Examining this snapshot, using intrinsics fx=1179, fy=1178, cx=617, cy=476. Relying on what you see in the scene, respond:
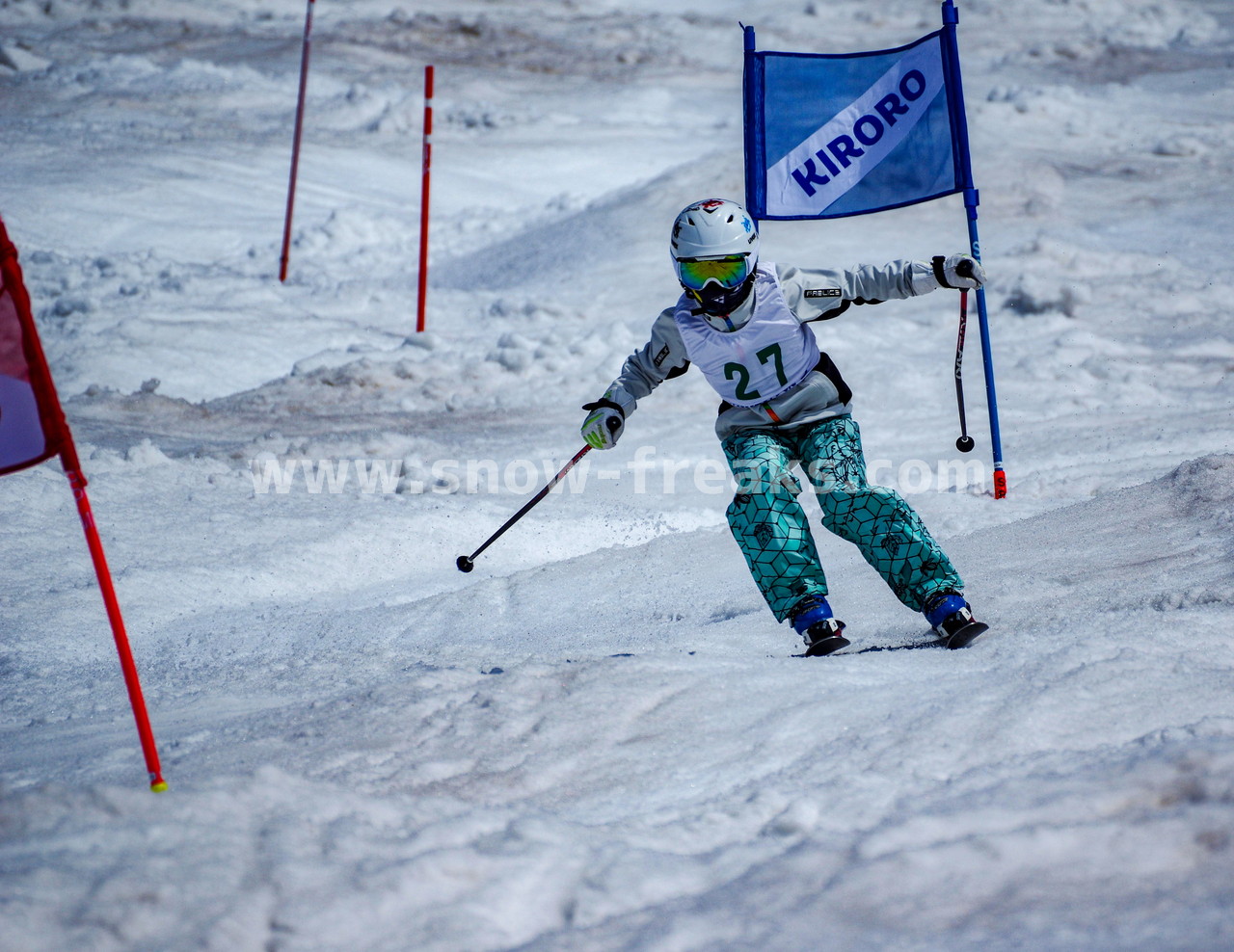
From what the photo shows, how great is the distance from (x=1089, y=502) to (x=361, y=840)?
3.57m

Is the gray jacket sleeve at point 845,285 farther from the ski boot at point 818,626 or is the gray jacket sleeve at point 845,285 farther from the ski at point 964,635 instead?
the ski at point 964,635

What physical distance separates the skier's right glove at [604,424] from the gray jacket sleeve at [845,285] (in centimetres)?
70

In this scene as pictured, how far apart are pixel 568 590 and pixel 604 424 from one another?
107 cm

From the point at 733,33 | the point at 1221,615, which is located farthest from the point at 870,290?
the point at 733,33

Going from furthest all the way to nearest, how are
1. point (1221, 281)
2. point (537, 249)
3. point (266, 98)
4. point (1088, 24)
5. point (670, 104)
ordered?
Answer: point (1088, 24), point (670, 104), point (266, 98), point (537, 249), point (1221, 281)

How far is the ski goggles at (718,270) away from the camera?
366cm

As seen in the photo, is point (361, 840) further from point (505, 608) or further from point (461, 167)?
point (461, 167)

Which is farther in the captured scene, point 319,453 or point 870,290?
point 319,453

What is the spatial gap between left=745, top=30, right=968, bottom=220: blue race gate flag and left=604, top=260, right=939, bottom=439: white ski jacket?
61.1 inches

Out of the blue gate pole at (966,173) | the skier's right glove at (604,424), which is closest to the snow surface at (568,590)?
the blue gate pole at (966,173)

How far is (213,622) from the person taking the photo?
4.68 metres

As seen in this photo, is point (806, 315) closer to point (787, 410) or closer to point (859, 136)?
point (787, 410)

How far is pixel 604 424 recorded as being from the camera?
4020 mm

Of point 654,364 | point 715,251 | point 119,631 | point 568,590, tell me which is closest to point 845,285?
point 715,251
